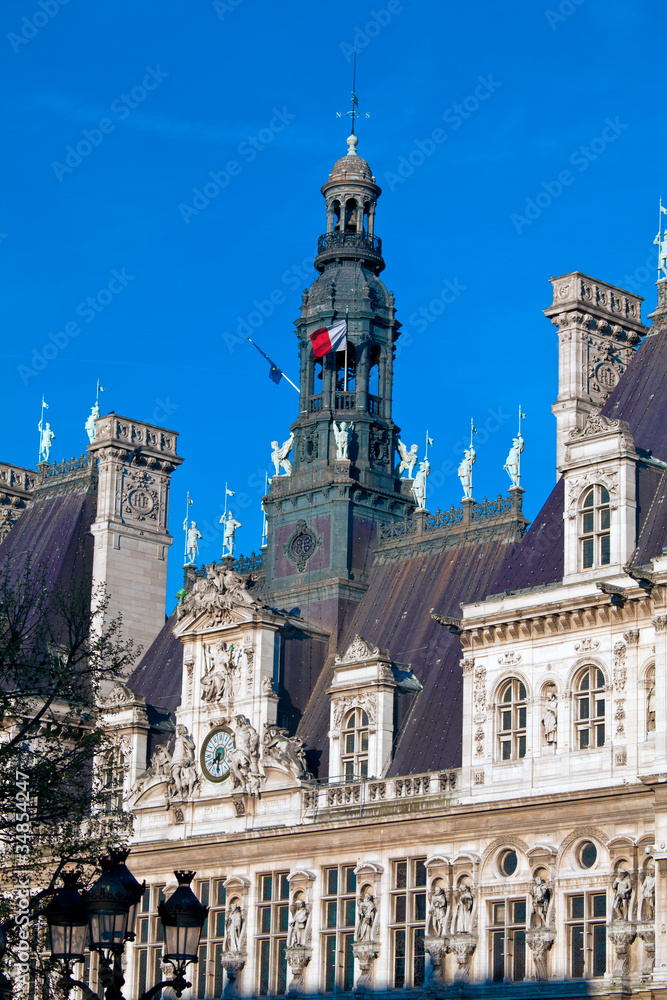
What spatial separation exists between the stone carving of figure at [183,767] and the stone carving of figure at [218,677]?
4.61 feet

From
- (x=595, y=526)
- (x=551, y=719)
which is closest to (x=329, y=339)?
(x=595, y=526)

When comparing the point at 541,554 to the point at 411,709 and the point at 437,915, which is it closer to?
the point at 411,709

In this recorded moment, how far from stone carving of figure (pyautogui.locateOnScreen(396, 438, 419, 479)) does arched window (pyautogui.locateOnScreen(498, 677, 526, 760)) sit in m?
15.3

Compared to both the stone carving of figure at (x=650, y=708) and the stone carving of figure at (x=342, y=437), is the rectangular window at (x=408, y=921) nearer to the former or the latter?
the stone carving of figure at (x=650, y=708)

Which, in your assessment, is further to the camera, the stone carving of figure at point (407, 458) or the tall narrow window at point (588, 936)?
the stone carving of figure at point (407, 458)

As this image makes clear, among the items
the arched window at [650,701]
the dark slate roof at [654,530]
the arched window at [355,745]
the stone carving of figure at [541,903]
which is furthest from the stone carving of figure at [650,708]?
the arched window at [355,745]

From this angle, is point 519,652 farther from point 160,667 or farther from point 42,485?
point 42,485

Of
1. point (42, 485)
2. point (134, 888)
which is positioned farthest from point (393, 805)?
point (42, 485)

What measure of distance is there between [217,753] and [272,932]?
243 inches

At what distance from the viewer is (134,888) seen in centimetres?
2738

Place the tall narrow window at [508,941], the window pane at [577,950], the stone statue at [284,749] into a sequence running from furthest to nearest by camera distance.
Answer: the stone statue at [284,749], the tall narrow window at [508,941], the window pane at [577,950]

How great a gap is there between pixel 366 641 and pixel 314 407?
1038cm

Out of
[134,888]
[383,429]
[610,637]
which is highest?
[383,429]

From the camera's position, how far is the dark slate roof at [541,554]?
5103 centimetres
